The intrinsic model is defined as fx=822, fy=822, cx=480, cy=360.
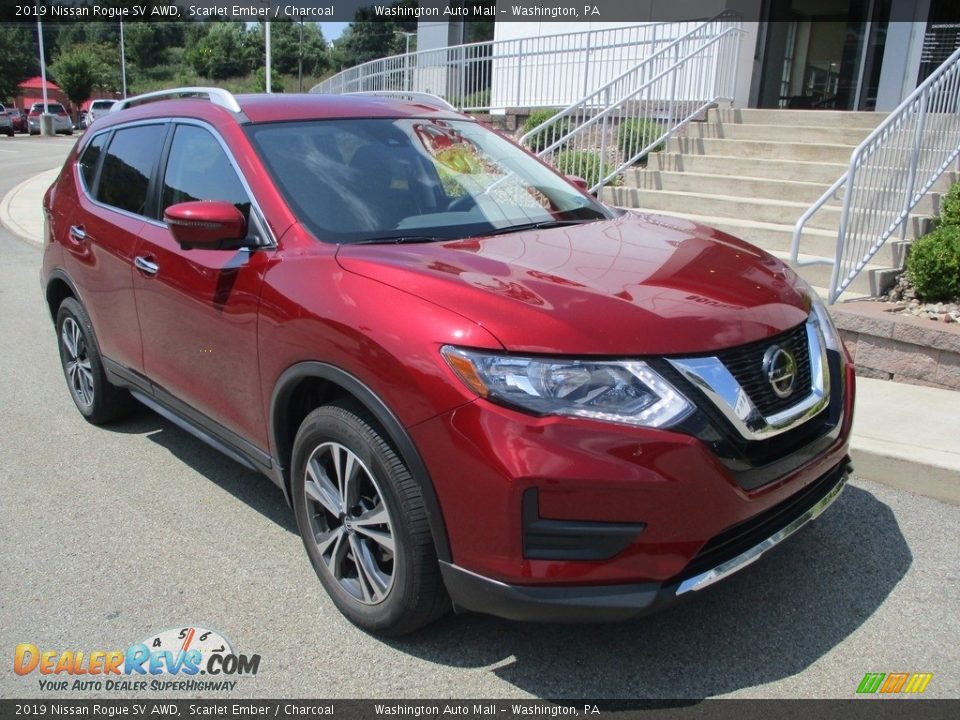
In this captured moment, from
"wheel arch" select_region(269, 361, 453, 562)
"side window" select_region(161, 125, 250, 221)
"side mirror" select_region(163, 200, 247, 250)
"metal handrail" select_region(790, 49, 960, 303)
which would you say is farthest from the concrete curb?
"metal handrail" select_region(790, 49, 960, 303)

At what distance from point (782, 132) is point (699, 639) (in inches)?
302

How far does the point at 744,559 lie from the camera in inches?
100

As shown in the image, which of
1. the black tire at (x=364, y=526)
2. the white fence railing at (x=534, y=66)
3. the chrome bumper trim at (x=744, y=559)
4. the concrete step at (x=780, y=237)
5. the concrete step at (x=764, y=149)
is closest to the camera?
the chrome bumper trim at (x=744, y=559)

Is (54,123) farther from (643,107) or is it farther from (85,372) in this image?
(85,372)

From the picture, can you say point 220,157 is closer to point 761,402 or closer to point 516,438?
point 516,438

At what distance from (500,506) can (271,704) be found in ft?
3.47

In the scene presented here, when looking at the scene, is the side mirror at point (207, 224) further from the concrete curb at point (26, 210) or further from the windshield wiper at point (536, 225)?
the concrete curb at point (26, 210)

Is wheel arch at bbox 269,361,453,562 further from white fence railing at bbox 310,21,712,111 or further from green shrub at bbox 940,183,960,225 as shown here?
white fence railing at bbox 310,21,712,111

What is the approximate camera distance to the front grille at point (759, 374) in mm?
A: 2490

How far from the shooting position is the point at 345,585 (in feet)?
9.88

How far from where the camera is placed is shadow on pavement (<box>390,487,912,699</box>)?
269 centimetres

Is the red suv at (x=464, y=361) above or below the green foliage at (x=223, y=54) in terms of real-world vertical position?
below

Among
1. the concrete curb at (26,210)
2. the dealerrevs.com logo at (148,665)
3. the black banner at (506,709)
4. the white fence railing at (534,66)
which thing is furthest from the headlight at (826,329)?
the concrete curb at (26,210)

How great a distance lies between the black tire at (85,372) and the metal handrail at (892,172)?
4.72 m
